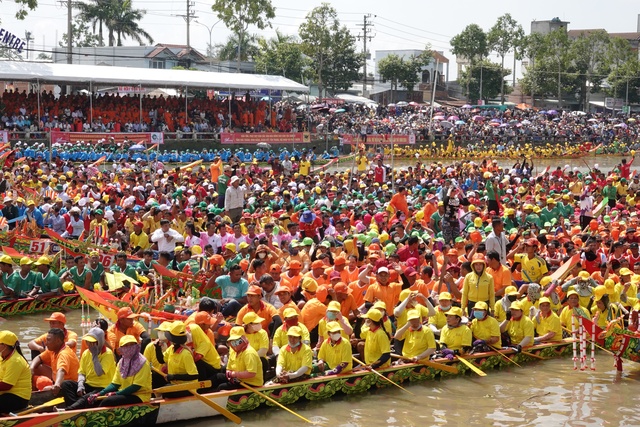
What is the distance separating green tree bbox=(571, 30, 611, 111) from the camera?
79625 millimetres

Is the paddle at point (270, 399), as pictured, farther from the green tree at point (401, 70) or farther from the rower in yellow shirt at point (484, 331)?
the green tree at point (401, 70)

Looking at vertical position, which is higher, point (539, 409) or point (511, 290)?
point (511, 290)

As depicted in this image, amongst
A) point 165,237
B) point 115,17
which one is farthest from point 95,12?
point 165,237

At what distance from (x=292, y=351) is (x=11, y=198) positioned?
11002 millimetres

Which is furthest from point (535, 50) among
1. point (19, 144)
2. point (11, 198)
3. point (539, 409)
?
point (539, 409)

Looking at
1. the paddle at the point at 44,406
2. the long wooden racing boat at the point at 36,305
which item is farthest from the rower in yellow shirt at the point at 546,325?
the long wooden racing boat at the point at 36,305

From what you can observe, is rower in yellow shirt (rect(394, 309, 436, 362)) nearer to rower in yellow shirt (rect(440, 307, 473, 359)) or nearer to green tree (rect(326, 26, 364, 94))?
rower in yellow shirt (rect(440, 307, 473, 359))

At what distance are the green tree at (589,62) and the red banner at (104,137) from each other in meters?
55.2

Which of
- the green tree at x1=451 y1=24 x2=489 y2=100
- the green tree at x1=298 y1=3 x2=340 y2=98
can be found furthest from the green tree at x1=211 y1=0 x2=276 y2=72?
the green tree at x1=451 y1=24 x2=489 y2=100

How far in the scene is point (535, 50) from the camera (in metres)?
78.9

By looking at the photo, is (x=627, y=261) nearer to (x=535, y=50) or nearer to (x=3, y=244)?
(x=3, y=244)

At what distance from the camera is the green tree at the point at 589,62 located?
79.6 m

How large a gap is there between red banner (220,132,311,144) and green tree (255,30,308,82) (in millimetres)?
23029

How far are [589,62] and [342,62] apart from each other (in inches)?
1116
